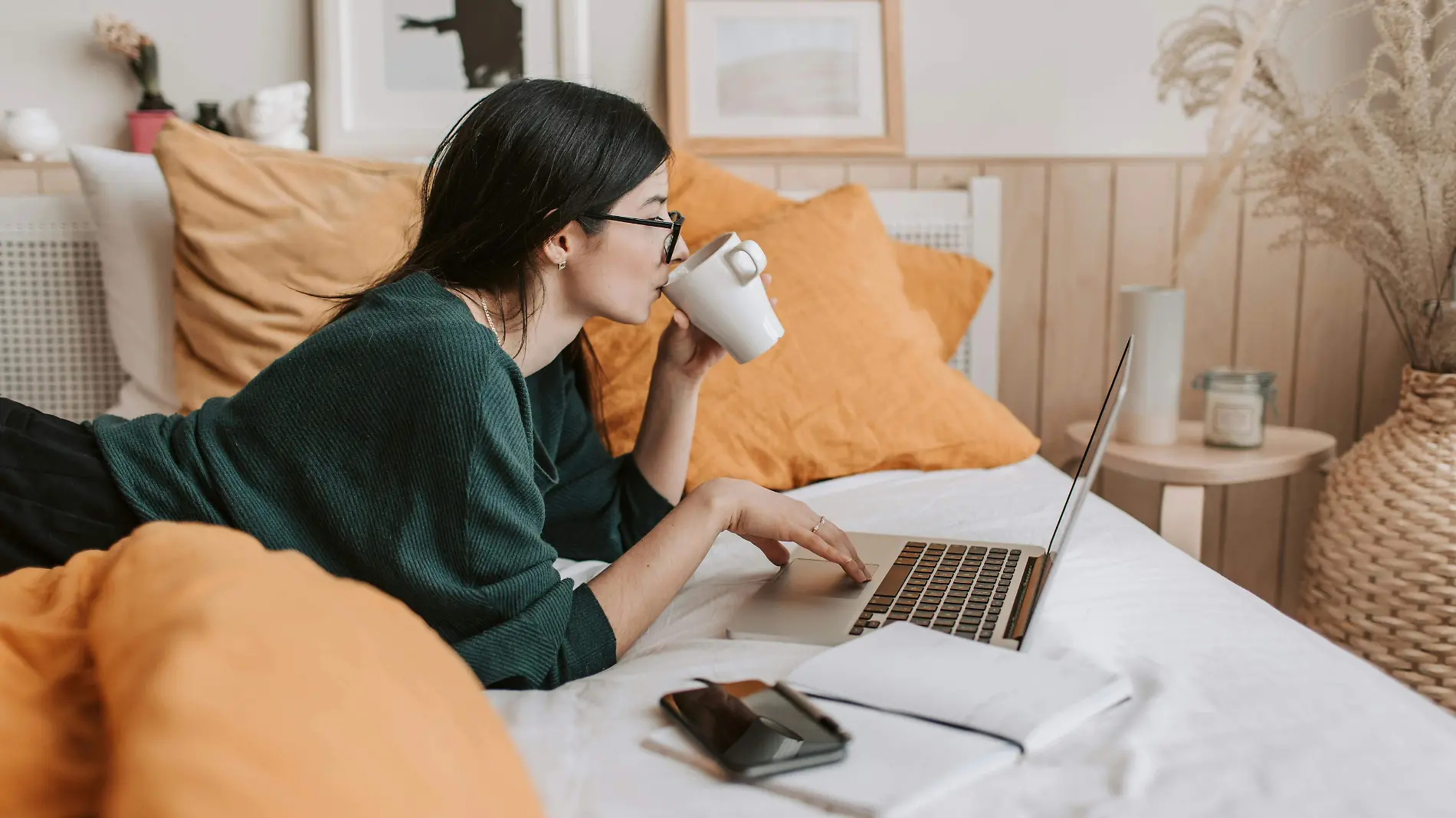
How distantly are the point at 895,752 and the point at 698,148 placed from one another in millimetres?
1537

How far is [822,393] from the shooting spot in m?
1.59

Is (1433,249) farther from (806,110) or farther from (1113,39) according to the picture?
(806,110)

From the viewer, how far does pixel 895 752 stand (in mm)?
684

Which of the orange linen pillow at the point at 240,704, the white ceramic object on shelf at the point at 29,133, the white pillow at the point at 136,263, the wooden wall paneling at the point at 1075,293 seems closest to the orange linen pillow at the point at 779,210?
the wooden wall paneling at the point at 1075,293

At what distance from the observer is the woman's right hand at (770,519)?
1.04 m

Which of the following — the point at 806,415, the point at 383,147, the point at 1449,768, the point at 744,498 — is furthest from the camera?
the point at 383,147

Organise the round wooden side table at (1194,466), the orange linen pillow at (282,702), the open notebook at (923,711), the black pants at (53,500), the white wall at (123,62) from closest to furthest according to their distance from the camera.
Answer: the orange linen pillow at (282,702), the open notebook at (923,711), the black pants at (53,500), the round wooden side table at (1194,466), the white wall at (123,62)

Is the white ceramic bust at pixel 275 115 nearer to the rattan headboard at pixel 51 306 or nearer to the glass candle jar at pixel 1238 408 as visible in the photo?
the rattan headboard at pixel 51 306

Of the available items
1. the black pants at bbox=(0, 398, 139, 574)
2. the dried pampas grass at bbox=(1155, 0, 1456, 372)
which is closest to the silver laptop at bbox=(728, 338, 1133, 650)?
the black pants at bbox=(0, 398, 139, 574)

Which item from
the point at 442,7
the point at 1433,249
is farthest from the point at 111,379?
the point at 1433,249

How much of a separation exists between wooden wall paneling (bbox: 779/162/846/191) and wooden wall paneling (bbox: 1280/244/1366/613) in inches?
36.2

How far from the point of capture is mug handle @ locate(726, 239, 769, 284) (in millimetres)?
1185

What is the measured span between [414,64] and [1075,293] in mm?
1305

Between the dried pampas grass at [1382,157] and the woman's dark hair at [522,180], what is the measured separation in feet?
3.50
